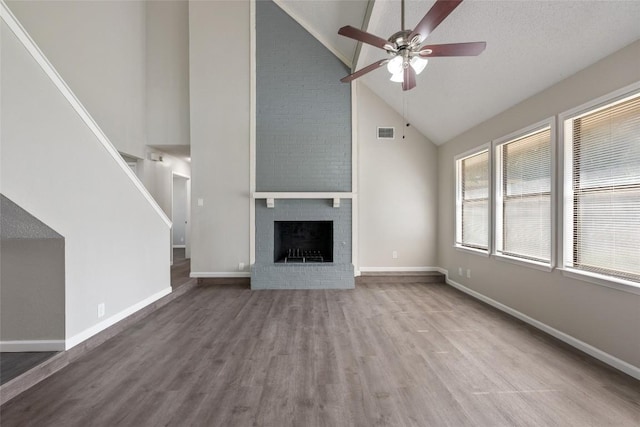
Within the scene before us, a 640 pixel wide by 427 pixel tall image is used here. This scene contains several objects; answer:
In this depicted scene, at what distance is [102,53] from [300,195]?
3.95 metres

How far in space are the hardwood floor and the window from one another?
1.31 metres

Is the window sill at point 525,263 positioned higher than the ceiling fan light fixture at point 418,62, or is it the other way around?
the ceiling fan light fixture at point 418,62

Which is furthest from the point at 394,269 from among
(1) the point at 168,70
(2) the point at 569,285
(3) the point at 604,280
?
(1) the point at 168,70

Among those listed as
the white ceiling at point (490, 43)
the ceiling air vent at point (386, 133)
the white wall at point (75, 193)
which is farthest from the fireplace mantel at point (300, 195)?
the white ceiling at point (490, 43)

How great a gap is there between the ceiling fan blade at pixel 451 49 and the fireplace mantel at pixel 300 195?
9.15 feet

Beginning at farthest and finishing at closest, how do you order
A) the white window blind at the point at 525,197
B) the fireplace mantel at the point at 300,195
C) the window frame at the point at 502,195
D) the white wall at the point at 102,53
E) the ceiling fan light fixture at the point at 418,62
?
the fireplace mantel at the point at 300,195, the white wall at the point at 102,53, the white window blind at the point at 525,197, the window frame at the point at 502,195, the ceiling fan light fixture at the point at 418,62

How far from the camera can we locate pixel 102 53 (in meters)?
4.40

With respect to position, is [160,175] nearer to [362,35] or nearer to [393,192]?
[393,192]

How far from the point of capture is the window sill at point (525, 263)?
280 cm

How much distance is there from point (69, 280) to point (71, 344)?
541 mm

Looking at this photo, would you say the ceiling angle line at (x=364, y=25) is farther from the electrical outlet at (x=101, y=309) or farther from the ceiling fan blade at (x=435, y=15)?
the electrical outlet at (x=101, y=309)

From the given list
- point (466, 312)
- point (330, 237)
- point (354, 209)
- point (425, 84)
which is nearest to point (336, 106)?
point (425, 84)

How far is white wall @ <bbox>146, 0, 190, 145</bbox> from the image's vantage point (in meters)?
5.22

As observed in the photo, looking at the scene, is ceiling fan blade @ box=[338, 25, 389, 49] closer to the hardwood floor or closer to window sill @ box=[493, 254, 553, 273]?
the hardwood floor
